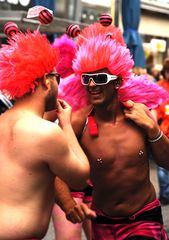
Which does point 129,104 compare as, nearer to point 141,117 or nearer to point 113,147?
point 141,117

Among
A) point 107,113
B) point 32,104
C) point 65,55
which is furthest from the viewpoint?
point 65,55

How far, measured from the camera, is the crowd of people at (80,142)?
9.76ft

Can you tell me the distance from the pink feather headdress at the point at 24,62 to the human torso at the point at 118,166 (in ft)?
2.77

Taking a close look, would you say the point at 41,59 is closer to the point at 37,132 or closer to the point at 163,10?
the point at 37,132

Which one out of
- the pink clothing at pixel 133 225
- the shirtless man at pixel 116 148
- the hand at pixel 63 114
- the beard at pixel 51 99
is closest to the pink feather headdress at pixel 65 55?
the shirtless man at pixel 116 148

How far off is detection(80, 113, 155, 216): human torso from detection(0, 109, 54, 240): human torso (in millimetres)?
950

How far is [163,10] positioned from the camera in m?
21.1

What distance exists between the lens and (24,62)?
317cm

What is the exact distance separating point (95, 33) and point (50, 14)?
0.95 m

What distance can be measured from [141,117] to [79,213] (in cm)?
92

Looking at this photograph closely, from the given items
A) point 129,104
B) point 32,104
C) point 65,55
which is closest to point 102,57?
point 129,104

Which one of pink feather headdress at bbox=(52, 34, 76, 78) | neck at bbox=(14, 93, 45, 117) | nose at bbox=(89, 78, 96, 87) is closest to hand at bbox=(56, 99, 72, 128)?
neck at bbox=(14, 93, 45, 117)

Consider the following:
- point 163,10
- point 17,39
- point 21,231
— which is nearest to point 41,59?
point 17,39

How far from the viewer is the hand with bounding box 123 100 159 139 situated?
154 inches
